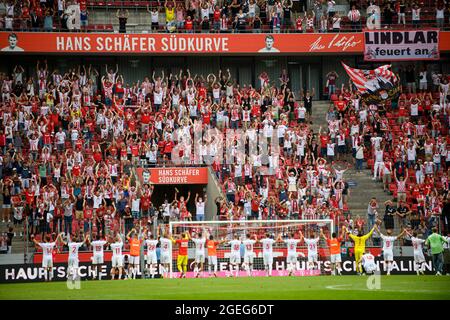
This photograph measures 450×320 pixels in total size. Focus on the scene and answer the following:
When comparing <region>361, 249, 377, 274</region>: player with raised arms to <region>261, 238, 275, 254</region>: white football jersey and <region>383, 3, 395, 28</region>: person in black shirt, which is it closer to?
<region>261, 238, 275, 254</region>: white football jersey

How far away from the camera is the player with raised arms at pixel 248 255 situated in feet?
117

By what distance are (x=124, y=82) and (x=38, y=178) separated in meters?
10.6

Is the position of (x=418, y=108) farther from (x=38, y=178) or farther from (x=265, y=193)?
(x=38, y=178)

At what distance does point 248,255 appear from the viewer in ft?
117

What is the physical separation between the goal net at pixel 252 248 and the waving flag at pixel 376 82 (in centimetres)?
1092

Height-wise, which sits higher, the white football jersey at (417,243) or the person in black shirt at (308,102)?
the person in black shirt at (308,102)

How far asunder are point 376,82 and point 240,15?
299 inches

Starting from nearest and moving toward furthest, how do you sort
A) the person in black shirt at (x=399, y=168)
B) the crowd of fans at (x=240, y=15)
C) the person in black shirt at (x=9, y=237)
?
the person in black shirt at (x=9, y=237), the person in black shirt at (x=399, y=168), the crowd of fans at (x=240, y=15)

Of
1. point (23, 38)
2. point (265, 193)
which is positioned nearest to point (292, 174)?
point (265, 193)

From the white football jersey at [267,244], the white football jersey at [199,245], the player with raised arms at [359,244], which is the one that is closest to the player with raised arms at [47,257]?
the white football jersey at [199,245]

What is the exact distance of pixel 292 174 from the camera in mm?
41375

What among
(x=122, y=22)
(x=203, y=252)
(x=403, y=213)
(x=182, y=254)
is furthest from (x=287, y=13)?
(x=182, y=254)

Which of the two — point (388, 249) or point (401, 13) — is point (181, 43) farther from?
point (388, 249)

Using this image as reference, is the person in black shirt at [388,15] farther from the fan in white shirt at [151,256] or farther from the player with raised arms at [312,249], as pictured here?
the fan in white shirt at [151,256]
